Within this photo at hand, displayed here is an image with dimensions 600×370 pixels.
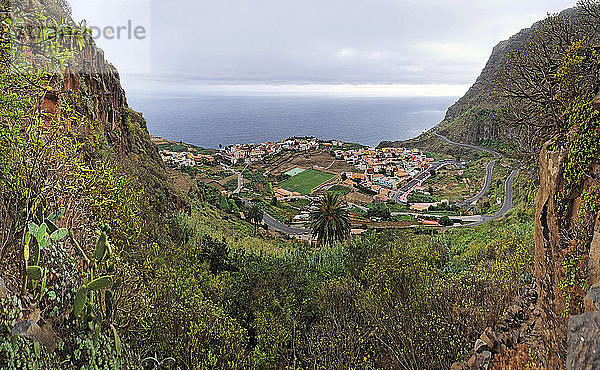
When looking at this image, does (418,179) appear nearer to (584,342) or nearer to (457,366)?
(457,366)

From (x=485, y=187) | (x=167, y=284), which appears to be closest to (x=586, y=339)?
(x=167, y=284)

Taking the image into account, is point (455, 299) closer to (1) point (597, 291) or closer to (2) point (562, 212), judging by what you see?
(2) point (562, 212)

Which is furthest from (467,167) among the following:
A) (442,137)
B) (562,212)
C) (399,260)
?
(562,212)

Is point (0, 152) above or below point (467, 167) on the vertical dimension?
above

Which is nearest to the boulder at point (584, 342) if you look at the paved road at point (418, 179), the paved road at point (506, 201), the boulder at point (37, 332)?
the boulder at point (37, 332)

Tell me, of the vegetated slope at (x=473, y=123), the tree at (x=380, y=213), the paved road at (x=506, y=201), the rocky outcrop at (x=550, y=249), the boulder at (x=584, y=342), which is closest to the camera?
the boulder at (x=584, y=342)

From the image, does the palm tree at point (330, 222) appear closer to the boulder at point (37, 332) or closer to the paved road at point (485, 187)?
the boulder at point (37, 332)
